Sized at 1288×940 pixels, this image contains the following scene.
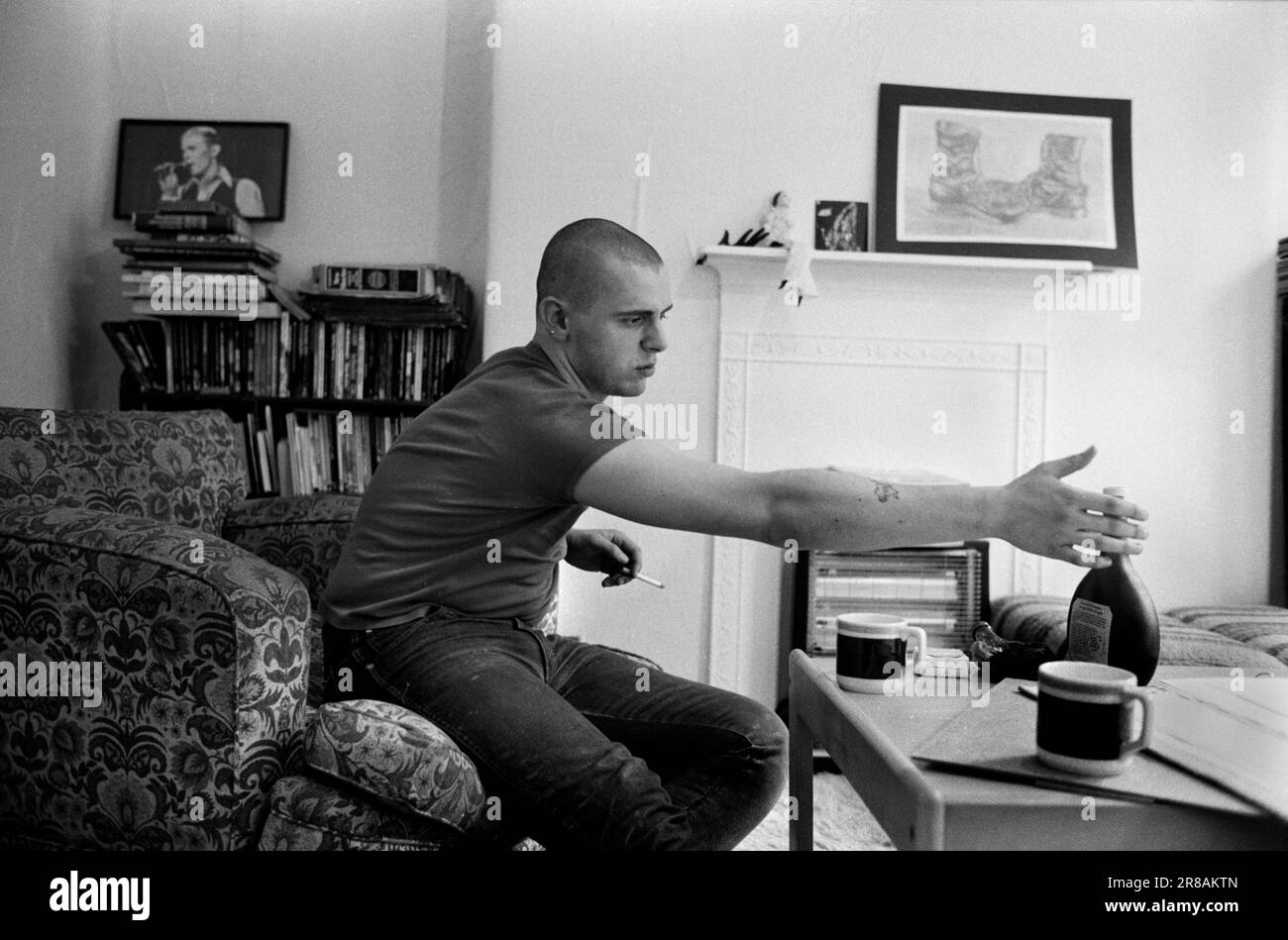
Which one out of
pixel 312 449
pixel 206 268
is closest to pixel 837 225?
pixel 312 449

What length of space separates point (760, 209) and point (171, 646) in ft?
6.19

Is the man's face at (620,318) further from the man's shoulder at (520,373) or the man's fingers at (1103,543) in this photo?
the man's fingers at (1103,543)

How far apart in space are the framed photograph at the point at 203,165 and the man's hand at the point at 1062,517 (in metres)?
2.38

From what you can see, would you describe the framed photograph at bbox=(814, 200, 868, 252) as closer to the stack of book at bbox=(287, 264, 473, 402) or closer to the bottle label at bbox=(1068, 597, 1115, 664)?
the stack of book at bbox=(287, 264, 473, 402)

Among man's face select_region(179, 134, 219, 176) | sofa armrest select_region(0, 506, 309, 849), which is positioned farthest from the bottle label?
man's face select_region(179, 134, 219, 176)

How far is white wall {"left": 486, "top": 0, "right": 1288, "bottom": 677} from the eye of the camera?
2.46m

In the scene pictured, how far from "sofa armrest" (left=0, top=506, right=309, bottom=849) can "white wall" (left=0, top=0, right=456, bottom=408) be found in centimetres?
178

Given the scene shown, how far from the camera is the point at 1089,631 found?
37.7 inches

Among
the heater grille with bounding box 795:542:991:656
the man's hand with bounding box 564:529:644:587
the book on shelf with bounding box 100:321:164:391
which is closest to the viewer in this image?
the man's hand with bounding box 564:529:644:587

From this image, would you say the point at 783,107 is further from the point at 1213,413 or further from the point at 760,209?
the point at 1213,413

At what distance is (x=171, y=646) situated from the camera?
981 mm

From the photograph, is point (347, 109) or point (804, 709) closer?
point (804, 709)

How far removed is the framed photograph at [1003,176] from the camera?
8.22 ft
